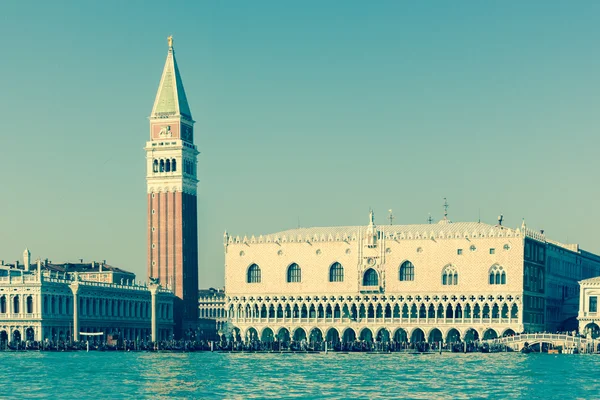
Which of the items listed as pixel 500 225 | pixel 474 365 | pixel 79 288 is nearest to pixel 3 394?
pixel 474 365

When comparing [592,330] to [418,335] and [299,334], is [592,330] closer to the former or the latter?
[418,335]

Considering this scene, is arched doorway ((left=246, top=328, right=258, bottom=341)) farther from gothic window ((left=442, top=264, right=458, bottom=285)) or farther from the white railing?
the white railing

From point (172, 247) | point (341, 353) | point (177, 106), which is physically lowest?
point (341, 353)

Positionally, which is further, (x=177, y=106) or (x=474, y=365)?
(x=177, y=106)

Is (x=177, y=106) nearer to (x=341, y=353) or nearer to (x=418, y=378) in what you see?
(x=341, y=353)

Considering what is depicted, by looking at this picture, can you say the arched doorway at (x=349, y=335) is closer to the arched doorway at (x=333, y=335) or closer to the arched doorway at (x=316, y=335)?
the arched doorway at (x=333, y=335)

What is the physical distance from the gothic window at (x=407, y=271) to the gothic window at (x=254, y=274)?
15.2 m

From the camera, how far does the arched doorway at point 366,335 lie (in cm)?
12388

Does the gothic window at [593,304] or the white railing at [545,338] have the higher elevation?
the gothic window at [593,304]

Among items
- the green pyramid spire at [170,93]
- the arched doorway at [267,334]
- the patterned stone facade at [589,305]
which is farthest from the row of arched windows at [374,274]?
the green pyramid spire at [170,93]

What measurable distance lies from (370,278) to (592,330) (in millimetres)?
21858

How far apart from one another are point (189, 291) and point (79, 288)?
19284 mm

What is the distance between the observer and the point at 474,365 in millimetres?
89062

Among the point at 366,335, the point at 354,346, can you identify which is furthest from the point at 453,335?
the point at 354,346
